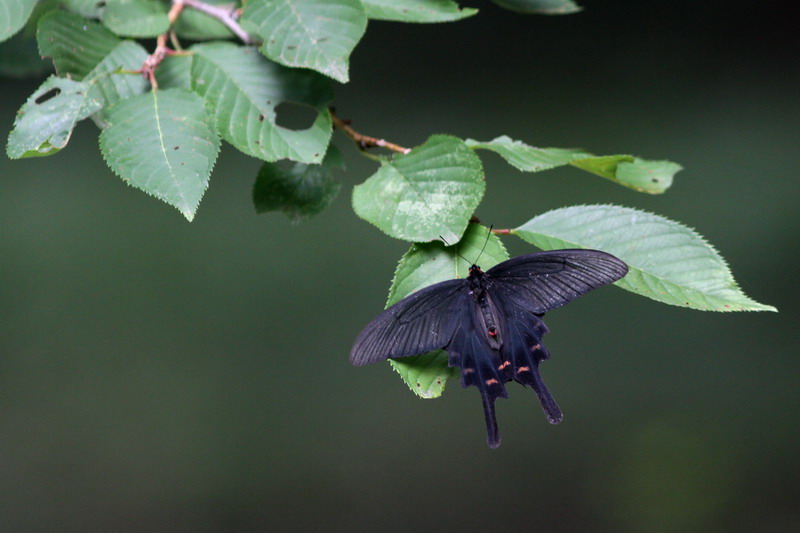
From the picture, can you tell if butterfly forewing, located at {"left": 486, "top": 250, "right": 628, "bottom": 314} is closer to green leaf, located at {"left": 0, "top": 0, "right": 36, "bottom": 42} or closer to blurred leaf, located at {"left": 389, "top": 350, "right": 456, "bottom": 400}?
blurred leaf, located at {"left": 389, "top": 350, "right": 456, "bottom": 400}

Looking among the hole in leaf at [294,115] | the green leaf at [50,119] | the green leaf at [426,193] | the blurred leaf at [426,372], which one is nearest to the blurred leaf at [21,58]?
the green leaf at [50,119]

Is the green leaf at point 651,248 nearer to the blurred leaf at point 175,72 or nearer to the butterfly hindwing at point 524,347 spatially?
the butterfly hindwing at point 524,347

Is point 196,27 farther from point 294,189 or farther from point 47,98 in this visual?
point 294,189

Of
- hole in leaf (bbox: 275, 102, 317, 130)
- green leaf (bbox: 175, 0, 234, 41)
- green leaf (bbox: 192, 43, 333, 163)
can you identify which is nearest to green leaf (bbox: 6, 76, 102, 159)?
green leaf (bbox: 192, 43, 333, 163)

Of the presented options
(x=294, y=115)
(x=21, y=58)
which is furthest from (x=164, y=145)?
(x=294, y=115)

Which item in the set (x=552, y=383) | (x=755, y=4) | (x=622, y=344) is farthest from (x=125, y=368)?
(x=755, y=4)

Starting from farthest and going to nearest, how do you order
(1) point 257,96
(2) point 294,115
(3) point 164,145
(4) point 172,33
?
1. (2) point 294,115
2. (4) point 172,33
3. (1) point 257,96
4. (3) point 164,145

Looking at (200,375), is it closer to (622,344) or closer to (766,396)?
(622,344)
